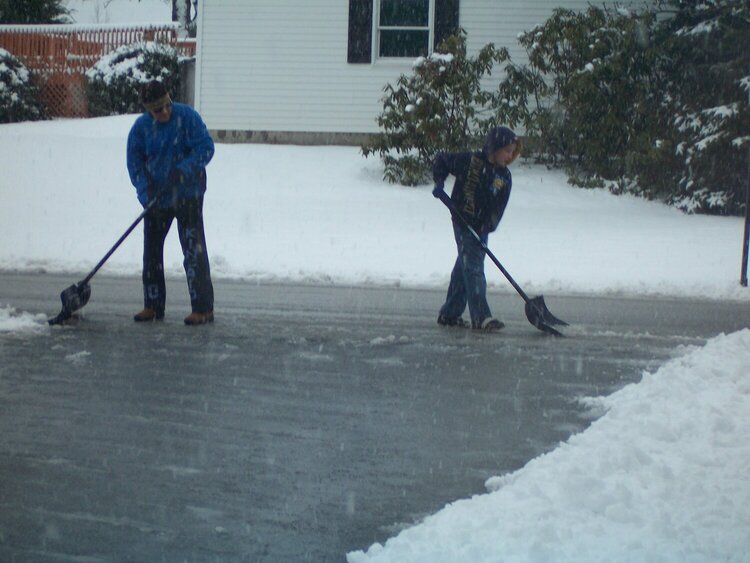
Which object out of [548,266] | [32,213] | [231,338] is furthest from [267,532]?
[32,213]

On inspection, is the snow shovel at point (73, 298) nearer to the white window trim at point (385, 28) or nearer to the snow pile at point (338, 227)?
the snow pile at point (338, 227)

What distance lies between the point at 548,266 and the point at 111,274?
502 centimetres

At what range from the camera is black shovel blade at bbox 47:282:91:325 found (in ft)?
29.3

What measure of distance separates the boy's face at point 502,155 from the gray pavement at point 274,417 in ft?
4.29

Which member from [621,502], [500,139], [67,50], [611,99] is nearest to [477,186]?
[500,139]

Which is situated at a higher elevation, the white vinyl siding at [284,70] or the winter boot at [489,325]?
the white vinyl siding at [284,70]

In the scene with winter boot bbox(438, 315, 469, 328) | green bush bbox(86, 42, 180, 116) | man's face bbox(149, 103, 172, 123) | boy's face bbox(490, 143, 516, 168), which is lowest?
winter boot bbox(438, 315, 469, 328)

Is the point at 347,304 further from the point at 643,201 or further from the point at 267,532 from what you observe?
the point at 643,201

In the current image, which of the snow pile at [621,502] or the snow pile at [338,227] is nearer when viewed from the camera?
the snow pile at [621,502]

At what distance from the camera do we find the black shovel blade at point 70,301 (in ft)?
29.3

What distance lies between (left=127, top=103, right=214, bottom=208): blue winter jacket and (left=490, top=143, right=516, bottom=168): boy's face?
6.98 ft

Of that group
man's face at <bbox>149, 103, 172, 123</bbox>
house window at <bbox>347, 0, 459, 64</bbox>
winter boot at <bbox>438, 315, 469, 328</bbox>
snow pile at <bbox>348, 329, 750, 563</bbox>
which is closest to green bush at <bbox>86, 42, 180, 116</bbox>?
house window at <bbox>347, 0, 459, 64</bbox>

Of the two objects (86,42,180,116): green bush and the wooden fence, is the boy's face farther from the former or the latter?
the wooden fence

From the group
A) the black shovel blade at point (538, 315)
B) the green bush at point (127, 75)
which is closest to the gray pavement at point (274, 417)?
the black shovel blade at point (538, 315)
